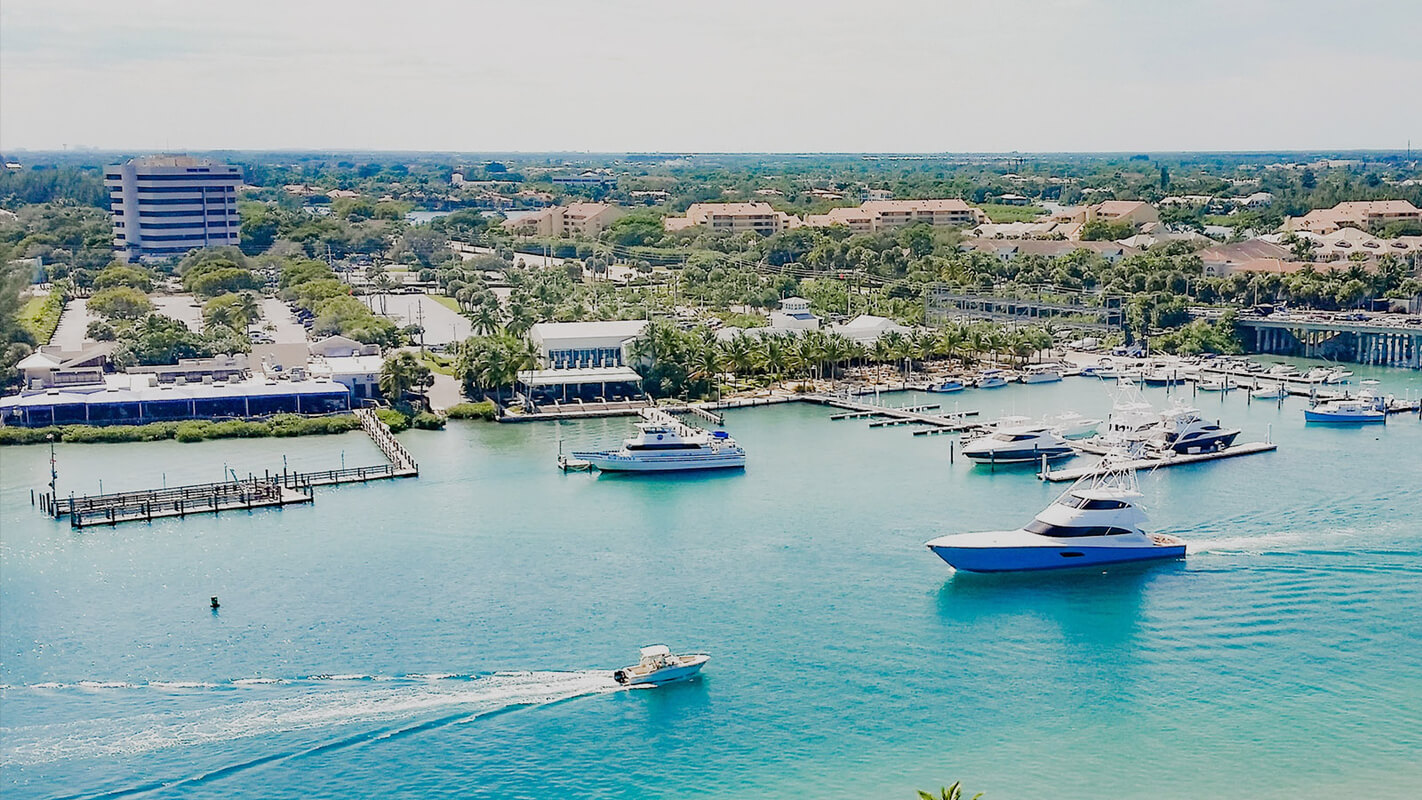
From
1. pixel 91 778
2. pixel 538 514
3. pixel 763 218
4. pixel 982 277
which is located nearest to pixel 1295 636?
pixel 538 514

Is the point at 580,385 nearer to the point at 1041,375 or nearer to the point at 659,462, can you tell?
the point at 659,462

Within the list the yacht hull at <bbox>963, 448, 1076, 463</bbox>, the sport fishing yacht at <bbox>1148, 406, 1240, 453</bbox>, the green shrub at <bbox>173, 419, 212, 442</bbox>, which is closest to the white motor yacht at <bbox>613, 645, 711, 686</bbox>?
the yacht hull at <bbox>963, 448, 1076, 463</bbox>

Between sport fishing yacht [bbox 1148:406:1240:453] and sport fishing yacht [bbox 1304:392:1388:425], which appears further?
sport fishing yacht [bbox 1304:392:1388:425]

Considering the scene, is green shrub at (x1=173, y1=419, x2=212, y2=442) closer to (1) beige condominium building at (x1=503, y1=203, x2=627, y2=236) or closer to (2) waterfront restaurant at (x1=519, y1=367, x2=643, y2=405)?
(2) waterfront restaurant at (x1=519, y1=367, x2=643, y2=405)

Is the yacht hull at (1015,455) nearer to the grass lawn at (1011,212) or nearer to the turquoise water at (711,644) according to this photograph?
the turquoise water at (711,644)

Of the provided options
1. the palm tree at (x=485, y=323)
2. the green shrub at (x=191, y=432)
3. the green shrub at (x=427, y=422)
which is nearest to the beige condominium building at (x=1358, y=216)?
the palm tree at (x=485, y=323)

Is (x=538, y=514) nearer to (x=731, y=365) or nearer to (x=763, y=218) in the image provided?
(x=731, y=365)
